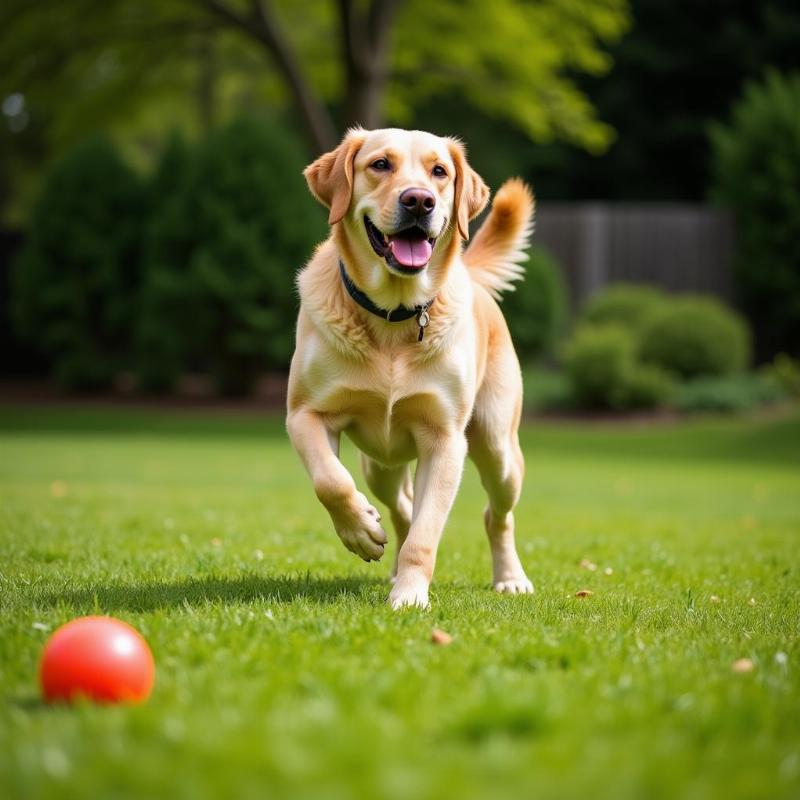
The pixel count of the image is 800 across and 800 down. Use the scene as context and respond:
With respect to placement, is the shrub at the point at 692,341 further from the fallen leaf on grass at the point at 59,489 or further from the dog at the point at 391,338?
the dog at the point at 391,338

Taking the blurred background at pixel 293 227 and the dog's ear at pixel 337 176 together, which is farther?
the blurred background at pixel 293 227

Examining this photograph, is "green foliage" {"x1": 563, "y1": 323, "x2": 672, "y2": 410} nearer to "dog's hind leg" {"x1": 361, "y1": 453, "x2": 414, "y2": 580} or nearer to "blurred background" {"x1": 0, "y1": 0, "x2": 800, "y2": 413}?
"blurred background" {"x1": 0, "y1": 0, "x2": 800, "y2": 413}

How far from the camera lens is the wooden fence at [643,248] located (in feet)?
81.7

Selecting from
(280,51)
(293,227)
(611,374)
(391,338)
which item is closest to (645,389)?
(611,374)

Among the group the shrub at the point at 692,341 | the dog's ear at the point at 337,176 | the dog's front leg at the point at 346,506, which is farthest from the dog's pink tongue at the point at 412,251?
the shrub at the point at 692,341

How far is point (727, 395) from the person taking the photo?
19.9m

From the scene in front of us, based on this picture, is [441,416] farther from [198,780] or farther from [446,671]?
[198,780]

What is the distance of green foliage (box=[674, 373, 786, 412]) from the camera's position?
65.2ft

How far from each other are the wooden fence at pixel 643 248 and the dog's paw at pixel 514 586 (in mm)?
19813

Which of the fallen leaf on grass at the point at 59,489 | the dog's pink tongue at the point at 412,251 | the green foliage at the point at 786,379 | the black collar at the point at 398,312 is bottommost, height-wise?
the fallen leaf on grass at the point at 59,489

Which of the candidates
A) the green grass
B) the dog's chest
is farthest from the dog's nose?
the green grass

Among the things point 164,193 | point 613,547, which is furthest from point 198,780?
point 164,193

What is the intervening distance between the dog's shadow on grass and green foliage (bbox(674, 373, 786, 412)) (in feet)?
50.7

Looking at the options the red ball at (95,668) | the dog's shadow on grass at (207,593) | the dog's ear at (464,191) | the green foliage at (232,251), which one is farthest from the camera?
the green foliage at (232,251)
